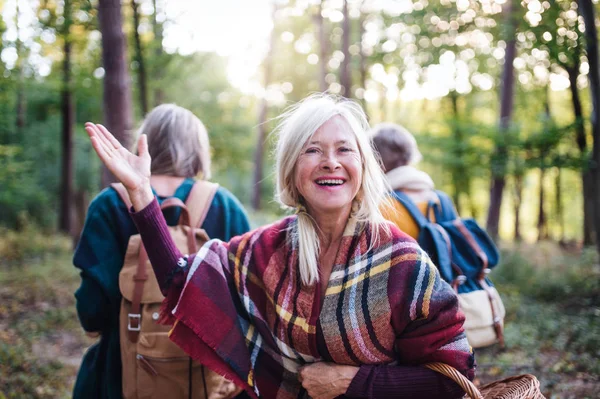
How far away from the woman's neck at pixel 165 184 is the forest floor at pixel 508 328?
7.33 ft

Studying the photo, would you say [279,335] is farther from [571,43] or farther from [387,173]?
[571,43]

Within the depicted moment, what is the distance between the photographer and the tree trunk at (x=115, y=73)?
4.96m

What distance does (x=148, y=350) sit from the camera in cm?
228

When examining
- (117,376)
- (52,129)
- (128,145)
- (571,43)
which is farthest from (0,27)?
(52,129)

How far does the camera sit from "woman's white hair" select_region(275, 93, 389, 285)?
79.2 inches

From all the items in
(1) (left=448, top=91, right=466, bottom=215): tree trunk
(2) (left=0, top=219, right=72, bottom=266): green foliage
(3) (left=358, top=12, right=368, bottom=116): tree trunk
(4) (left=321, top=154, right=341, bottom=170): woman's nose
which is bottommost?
(2) (left=0, top=219, right=72, bottom=266): green foliage

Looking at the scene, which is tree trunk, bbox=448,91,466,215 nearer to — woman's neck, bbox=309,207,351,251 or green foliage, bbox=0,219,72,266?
green foliage, bbox=0,219,72,266

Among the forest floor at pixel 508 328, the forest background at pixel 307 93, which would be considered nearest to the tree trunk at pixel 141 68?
the forest background at pixel 307 93

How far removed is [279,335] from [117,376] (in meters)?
1.10

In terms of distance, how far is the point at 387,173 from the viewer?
3469 millimetres

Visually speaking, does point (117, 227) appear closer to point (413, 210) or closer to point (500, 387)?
point (413, 210)

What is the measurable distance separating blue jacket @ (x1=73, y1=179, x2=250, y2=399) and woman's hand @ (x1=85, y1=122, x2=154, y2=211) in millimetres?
445

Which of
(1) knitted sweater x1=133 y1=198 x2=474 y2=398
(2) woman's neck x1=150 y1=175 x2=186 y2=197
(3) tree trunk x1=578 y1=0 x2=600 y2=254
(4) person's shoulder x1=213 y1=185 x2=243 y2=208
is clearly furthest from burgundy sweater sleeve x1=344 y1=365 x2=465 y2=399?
(3) tree trunk x1=578 y1=0 x2=600 y2=254

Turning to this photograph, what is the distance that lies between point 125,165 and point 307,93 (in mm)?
2154
